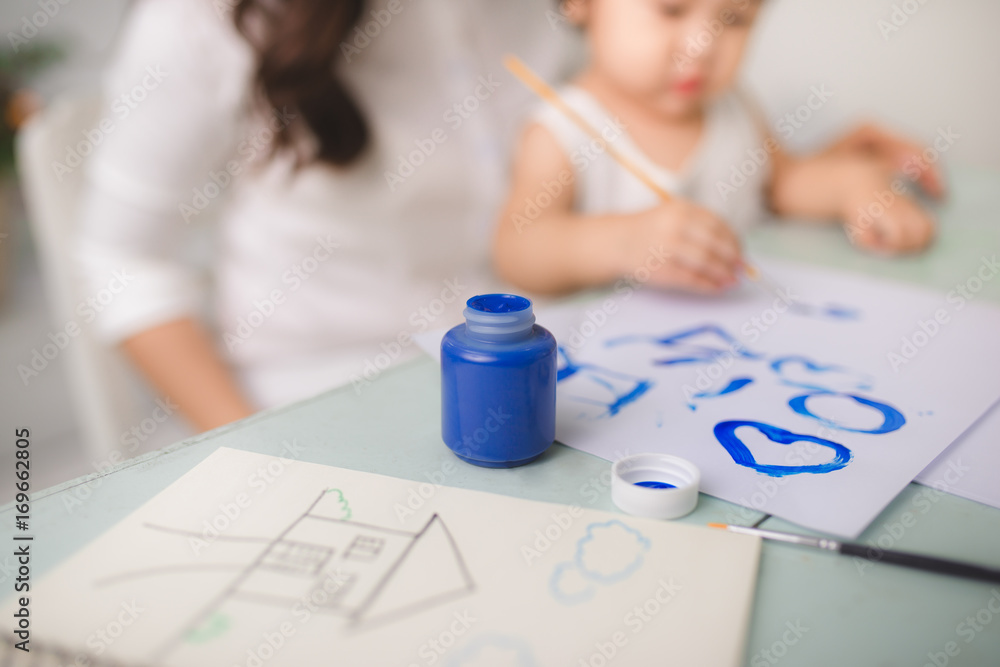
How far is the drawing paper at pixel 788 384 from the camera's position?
41cm

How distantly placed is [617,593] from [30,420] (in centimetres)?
146

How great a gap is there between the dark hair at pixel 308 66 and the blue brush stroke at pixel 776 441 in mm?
483

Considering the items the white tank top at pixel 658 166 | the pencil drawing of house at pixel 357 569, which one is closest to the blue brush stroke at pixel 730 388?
the pencil drawing of house at pixel 357 569

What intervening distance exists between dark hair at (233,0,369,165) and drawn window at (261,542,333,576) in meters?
0.49

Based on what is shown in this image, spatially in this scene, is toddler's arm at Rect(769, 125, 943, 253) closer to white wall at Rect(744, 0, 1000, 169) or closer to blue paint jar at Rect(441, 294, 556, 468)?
white wall at Rect(744, 0, 1000, 169)

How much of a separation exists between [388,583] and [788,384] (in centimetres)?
32

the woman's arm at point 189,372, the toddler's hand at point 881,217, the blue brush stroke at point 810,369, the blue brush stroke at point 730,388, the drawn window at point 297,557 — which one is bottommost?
the woman's arm at point 189,372

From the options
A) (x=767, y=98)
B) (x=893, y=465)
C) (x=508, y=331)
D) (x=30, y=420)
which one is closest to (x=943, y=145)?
(x=767, y=98)

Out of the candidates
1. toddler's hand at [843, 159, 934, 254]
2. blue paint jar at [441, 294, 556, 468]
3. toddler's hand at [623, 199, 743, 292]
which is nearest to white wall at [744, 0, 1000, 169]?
toddler's hand at [843, 159, 934, 254]

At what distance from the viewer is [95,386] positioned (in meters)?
0.81

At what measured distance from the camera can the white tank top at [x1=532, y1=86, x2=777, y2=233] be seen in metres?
0.82

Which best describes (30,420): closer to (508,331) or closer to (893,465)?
(508,331)

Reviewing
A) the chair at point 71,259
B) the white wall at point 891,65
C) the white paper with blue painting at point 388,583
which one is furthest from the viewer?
the white wall at point 891,65

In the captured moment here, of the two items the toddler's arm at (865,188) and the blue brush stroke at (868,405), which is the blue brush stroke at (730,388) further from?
the toddler's arm at (865,188)
